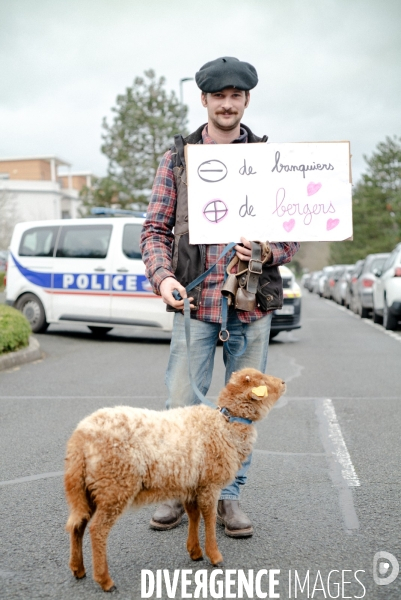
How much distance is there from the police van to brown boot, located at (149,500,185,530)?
27.9ft

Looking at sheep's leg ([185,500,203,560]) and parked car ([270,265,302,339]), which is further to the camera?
parked car ([270,265,302,339])

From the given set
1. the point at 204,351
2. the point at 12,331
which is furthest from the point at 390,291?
the point at 204,351

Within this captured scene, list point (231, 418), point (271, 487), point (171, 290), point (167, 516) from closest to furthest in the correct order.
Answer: point (231, 418) → point (171, 290) → point (167, 516) → point (271, 487)

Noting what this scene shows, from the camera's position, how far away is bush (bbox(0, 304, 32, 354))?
10508 mm

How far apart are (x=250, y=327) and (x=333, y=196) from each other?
865mm

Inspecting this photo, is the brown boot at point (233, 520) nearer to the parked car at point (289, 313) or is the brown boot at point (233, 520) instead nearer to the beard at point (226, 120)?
the beard at point (226, 120)

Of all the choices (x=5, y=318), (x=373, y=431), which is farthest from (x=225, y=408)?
(x=5, y=318)

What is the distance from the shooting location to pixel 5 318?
11.1 m

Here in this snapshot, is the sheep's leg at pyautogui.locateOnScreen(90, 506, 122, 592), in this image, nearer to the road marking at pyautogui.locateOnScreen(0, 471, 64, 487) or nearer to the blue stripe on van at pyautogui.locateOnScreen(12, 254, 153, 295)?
the road marking at pyautogui.locateOnScreen(0, 471, 64, 487)

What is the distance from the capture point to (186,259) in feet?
13.4

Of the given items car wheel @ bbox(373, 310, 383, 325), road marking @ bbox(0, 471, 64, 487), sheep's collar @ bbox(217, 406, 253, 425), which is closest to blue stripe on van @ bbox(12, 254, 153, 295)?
road marking @ bbox(0, 471, 64, 487)

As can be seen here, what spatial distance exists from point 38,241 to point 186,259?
10.6 meters

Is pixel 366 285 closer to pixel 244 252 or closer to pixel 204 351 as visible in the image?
pixel 204 351

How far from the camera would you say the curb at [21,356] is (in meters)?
10.2
